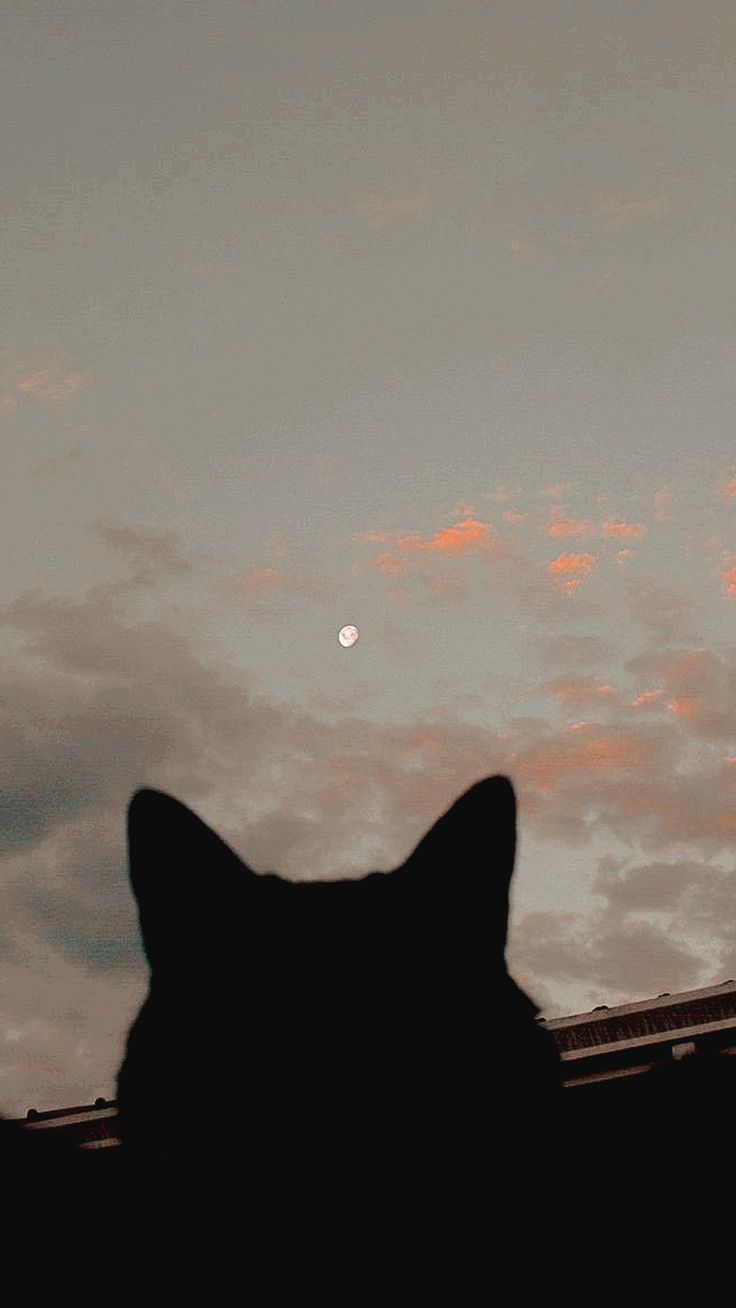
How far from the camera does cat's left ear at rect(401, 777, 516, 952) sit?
8.96ft

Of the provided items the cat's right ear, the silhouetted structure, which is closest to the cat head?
the cat's right ear

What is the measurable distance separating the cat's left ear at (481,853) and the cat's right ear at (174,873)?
48 centimetres

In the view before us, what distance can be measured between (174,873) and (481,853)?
69 cm

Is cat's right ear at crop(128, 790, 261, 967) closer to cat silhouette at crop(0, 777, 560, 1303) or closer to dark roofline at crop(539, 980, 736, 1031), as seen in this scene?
cat silhouette at crop(0, 777, 560, 1303)

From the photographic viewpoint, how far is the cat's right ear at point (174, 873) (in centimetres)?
268

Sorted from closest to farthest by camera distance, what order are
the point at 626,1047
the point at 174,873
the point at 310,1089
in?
1. the point at 310,1089
2. the point at 174,873
3. the point at 626,1047

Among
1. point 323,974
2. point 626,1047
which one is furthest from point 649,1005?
point 323,974

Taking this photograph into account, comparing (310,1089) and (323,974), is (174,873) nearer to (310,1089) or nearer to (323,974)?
(323,974)

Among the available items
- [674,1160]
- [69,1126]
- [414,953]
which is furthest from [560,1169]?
[69,1126]

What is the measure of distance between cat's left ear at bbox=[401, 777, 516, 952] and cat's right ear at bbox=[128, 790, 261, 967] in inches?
19.0

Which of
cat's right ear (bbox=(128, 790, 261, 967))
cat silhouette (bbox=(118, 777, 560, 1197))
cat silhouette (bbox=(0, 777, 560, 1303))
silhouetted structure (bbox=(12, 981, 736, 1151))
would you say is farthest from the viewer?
silhouetted structure (bbox=(12, 981, 736, 1151))

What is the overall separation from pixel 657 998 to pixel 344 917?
3.83ft

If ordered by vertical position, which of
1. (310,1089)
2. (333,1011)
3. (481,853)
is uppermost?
(481,853)

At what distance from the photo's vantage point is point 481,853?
2.75 meters
